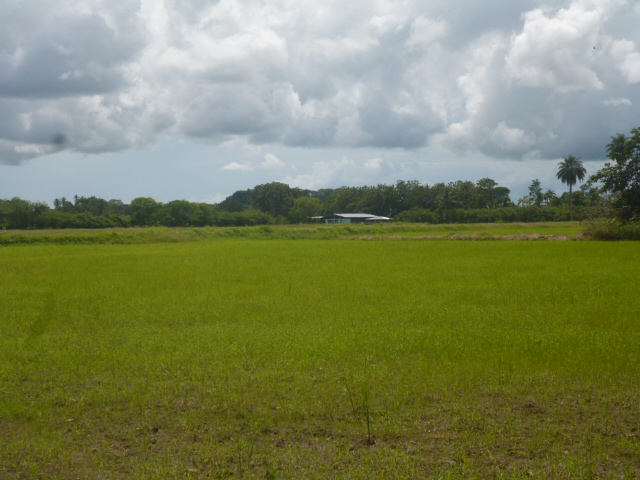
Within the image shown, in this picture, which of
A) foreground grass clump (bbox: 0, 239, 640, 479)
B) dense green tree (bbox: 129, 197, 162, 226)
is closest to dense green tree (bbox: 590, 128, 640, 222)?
foreground grass clump (bbox: 0, 239, 640, 479)

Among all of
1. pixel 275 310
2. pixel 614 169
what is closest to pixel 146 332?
pixel 275 310

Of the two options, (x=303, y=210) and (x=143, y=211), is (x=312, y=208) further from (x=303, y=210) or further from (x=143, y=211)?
(x=143, y=211)

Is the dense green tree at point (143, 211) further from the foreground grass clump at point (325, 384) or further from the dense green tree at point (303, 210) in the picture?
the foreground grass clump at point (325, 384)

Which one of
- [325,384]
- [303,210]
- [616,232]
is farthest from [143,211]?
[325,384]

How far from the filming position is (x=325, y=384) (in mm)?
6336

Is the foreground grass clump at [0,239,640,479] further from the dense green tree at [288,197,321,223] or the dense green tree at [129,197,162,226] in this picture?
the dense green tree at [288,197,321,223]

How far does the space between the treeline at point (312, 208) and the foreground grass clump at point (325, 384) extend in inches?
1341

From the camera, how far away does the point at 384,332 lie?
28.7ft

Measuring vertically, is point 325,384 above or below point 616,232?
below

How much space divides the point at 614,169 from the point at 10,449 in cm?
3563

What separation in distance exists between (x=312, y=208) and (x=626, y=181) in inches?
2503

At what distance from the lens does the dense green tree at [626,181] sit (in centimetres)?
3194

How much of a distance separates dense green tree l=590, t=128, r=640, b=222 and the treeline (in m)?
5.89

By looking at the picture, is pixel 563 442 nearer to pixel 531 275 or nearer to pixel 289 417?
pixel 289 417
